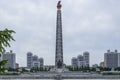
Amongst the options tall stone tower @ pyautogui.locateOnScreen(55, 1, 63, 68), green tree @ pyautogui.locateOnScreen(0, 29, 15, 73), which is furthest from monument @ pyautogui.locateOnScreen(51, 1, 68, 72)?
green tree @ pyautogui.locateOnScreen(0, 29, 15, 73)

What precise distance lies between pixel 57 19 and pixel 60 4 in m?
10.5

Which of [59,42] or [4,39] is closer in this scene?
[4,39]

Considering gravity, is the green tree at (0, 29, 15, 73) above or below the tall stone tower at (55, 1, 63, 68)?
below

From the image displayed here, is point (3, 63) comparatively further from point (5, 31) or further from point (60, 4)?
point (60, 4)

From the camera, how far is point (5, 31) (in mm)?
6562

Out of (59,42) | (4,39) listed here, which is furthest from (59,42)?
(4,39)

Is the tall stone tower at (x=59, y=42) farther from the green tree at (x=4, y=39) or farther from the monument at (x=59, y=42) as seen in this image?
the green tree at (x=4, y=39)

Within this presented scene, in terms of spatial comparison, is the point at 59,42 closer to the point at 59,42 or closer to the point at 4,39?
the point at 59,42

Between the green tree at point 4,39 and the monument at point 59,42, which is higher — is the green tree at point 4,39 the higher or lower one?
the lower one

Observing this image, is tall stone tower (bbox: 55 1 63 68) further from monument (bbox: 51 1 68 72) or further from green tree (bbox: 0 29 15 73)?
green tree (bbox: 0 29 15 73)

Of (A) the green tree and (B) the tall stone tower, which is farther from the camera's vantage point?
(B) the tall stone tower

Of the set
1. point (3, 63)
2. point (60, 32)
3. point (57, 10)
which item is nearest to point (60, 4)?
point (57, 10)

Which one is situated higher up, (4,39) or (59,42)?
(59,42)

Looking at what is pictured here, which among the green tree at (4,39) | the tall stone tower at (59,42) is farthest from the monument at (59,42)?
the green tree at (4,39)
